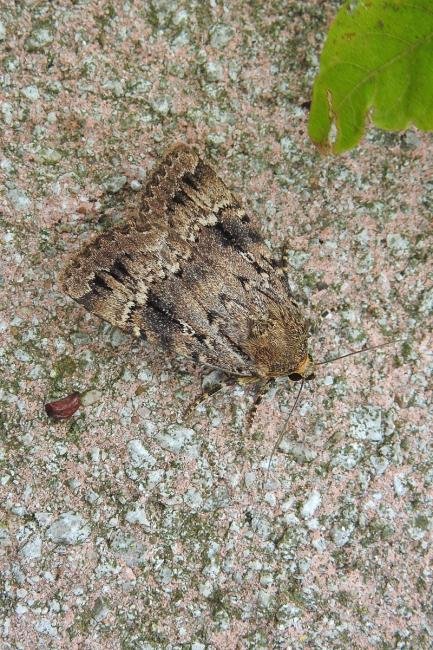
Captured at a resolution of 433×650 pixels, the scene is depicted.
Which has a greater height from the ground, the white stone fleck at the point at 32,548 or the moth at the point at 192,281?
the moth at the point at 192,281

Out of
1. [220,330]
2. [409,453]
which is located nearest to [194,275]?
[220,330]

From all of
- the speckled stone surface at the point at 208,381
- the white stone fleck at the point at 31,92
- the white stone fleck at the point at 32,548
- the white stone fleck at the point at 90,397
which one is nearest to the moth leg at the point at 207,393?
the speckled stone surface at the point at 208,381

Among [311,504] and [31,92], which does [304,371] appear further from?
[31,92]

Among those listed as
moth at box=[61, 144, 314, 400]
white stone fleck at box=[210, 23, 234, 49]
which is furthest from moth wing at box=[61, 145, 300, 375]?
white stone fleck at box=[210, 23, 234, 49]

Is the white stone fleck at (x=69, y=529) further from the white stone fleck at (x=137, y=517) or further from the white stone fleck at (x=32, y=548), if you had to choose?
the white stone fleck at (x=137, y=517)

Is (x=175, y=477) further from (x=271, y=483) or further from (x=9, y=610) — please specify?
(x=9, y=610)

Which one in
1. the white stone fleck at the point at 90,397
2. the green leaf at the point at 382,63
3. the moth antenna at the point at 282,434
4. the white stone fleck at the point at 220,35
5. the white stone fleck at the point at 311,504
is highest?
the white stone fleck at the point at 220,35

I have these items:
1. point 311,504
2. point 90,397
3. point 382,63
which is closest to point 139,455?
point 90,397
